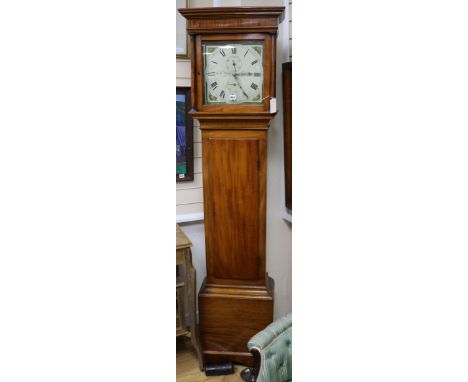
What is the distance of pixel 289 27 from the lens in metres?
2.16

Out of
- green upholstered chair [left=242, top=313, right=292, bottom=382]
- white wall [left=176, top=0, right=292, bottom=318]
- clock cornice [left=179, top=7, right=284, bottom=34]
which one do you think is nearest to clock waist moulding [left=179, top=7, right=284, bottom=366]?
clock cornice [left=179, top=7, right=284, bottom=34]

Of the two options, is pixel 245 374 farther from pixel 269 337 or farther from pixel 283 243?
pixel 283 243

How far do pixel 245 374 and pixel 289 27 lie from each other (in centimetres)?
174

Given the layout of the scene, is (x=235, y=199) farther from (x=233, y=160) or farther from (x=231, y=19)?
(x=231, y=19)

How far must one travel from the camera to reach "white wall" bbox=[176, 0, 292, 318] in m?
2.21

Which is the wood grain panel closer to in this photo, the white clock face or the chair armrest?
the white clock face

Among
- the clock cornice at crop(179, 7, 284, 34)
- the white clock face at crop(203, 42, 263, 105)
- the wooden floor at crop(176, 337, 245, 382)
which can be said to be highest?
the clock cornice at crop(179, 7, 284, 34)

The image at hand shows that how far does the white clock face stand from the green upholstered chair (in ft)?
3.35

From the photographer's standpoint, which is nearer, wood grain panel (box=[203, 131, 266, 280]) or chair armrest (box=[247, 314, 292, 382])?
chair armrest (box=[247, 314, 292, 382])

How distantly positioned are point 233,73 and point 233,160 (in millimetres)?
405

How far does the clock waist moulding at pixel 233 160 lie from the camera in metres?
1.79

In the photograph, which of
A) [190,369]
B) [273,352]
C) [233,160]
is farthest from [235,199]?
[190,369]

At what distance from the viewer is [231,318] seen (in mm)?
1999

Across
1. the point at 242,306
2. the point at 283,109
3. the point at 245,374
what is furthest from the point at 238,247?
the point at 283,109
